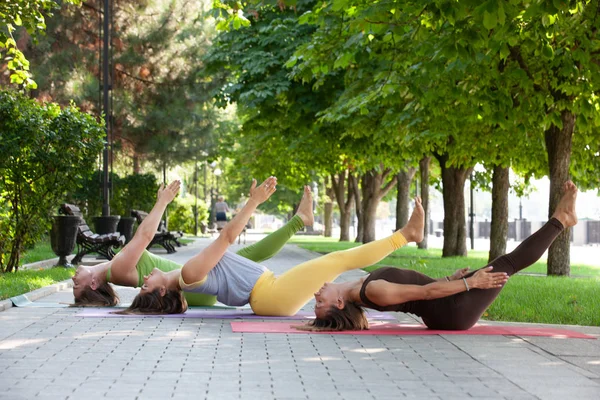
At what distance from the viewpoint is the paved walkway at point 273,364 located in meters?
6.03

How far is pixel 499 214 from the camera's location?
22.6m

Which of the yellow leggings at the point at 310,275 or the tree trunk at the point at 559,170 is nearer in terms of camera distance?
the yellow leggings at the point at 310,275

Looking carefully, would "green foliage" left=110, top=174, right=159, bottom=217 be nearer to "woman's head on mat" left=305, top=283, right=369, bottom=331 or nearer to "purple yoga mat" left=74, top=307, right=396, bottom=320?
"purple yoga mat" left=74, top=307, right=396, bottom=320

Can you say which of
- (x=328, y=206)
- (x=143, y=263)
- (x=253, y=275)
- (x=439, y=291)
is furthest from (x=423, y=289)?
(x=328, y=206)

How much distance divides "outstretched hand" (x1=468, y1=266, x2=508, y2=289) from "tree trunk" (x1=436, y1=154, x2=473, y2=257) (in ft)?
60.2

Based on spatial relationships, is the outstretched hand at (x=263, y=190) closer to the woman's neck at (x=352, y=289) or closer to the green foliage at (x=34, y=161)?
the woman's neck at (x=352, y=289)

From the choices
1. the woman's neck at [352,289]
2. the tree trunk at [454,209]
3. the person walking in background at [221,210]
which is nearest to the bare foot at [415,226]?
the woman's neck at [352,289]

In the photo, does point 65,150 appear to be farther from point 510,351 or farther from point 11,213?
point 510,351

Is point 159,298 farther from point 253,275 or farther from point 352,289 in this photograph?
point 352,289

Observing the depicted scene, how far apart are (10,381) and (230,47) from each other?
20.8 metres

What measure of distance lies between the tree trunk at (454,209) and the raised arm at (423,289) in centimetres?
1825

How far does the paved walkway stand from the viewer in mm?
6031

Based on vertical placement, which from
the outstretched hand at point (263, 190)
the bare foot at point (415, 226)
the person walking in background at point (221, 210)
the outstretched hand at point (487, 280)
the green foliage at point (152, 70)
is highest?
the green foliage at point (152, 70)

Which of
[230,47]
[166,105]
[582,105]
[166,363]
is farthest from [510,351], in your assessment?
[166,105]
